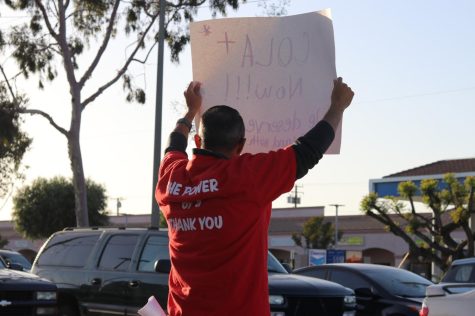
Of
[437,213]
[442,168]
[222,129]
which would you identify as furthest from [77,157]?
[222,129]

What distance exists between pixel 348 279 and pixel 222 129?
11741 millimetres

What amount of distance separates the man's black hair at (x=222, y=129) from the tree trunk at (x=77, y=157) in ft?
78.8

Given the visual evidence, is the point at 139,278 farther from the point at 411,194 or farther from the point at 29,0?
the point at 411,194

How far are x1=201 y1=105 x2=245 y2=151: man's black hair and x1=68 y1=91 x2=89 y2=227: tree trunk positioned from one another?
2403 centimetres

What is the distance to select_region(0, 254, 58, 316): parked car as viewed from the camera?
487 inches

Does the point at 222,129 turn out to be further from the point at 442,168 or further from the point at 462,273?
the point at 442,168

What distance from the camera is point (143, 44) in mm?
28375

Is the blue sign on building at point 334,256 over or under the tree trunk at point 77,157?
under

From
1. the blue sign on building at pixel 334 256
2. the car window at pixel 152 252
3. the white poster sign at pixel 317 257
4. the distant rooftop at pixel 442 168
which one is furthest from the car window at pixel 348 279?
the distant rooftop at pixel 442 168

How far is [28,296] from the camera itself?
1251 cm

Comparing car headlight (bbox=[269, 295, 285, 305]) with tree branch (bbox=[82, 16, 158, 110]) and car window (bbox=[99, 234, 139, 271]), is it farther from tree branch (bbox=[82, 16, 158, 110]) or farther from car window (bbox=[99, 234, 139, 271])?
tree branch (bbox=[82, 16, 158, 110])

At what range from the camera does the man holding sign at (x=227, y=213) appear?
11.9 feet

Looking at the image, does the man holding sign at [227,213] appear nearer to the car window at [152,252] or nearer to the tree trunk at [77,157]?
the car window at [152,252]

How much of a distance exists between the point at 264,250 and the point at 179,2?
2450 cm
